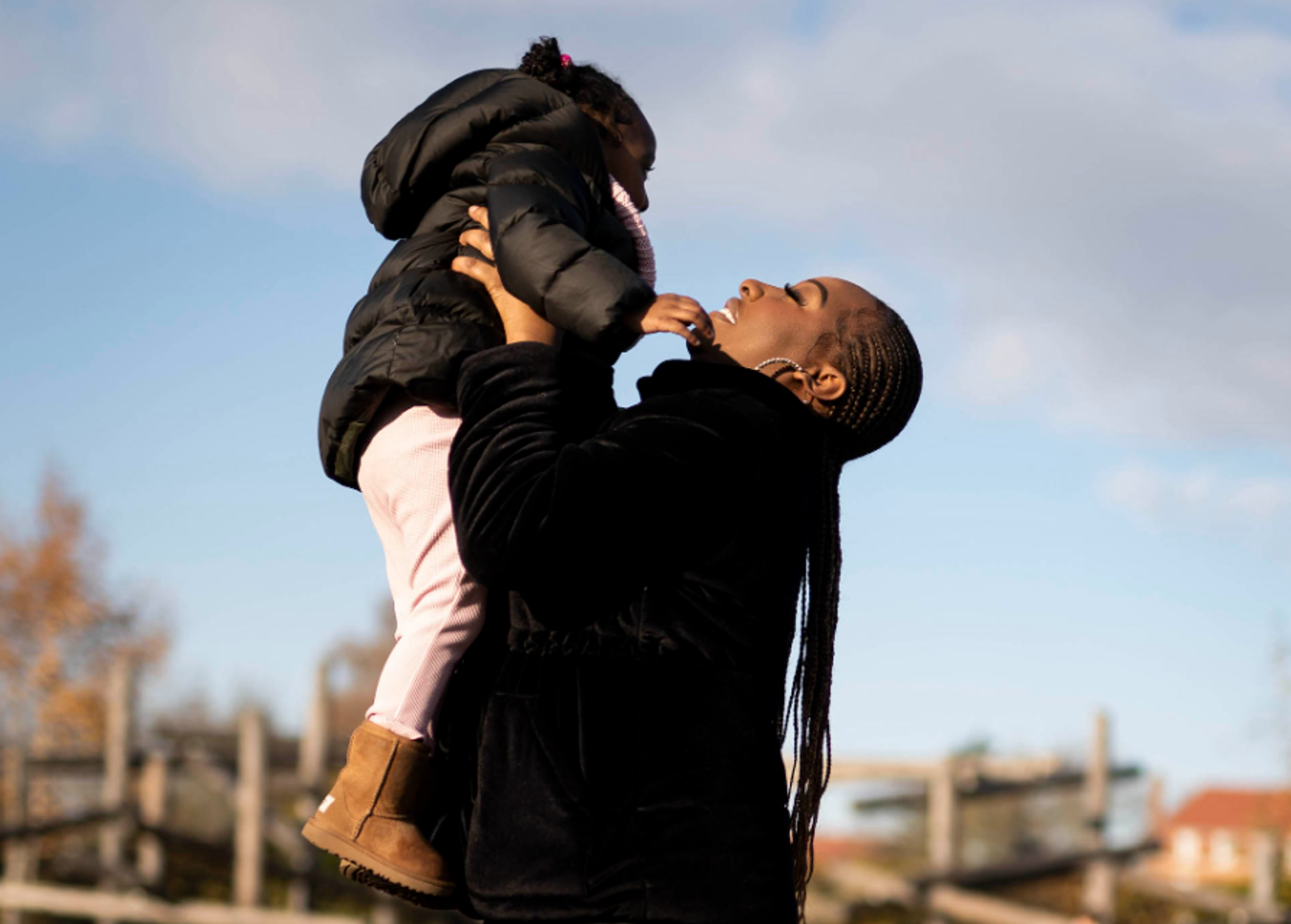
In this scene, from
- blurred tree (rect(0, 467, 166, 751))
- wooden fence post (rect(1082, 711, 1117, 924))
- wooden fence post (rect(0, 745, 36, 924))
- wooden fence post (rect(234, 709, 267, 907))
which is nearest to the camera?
wooden fence post (rect(234, 709, 267, 907))

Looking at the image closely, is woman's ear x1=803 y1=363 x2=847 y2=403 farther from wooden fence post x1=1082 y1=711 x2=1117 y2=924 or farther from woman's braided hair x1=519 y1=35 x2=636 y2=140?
wooden fence post x1=1082 y1=711 x2=1117 y2=924

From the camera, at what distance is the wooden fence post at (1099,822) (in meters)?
14.9

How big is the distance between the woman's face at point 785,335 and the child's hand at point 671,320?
0.23 m

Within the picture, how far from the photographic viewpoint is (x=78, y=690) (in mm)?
33906

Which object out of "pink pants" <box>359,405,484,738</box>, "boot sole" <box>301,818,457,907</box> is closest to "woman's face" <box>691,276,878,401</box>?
"pink pants" <box>359,405,484,738</box>

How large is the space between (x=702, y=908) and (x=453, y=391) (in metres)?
0.92

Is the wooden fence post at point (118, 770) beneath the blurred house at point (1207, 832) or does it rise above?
above

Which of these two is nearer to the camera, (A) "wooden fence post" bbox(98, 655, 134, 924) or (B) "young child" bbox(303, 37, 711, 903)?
(B) "young child" bbox(303, 37, 711, 903)

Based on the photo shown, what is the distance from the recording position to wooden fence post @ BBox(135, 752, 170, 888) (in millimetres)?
15312

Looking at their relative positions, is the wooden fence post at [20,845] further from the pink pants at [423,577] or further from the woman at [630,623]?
the woman at [630,623]

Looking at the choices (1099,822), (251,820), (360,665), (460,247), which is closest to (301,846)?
(251,820)

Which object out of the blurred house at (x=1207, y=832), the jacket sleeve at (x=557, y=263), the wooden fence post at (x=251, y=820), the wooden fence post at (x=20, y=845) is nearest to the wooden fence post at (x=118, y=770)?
the wooden fence post at (x=20, y=845)

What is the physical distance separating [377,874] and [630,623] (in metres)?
0.59

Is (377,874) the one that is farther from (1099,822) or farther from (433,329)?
(1099,822)
